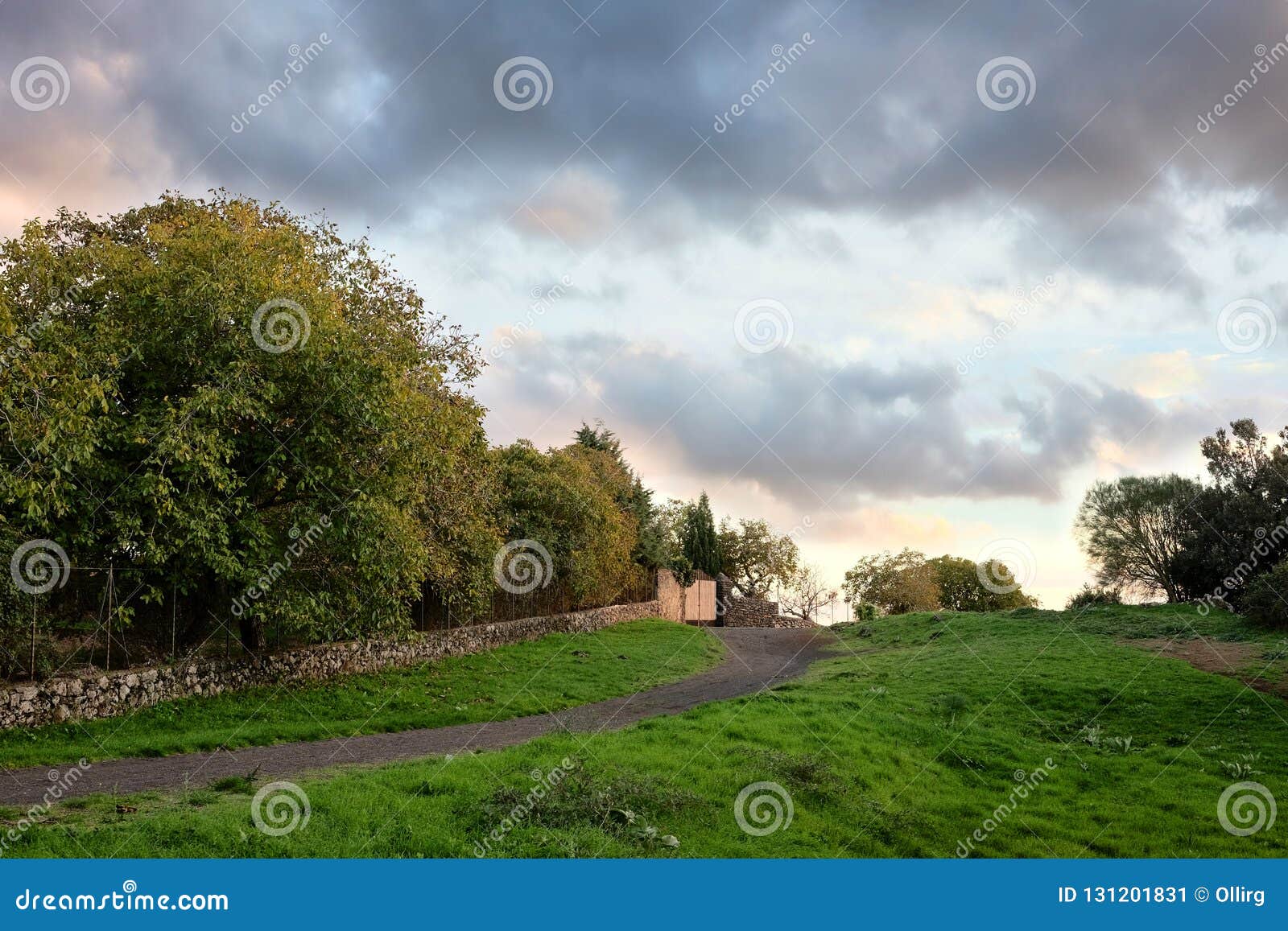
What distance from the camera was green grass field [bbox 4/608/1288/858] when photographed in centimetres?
876

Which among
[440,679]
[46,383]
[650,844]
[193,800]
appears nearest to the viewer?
[650,844]

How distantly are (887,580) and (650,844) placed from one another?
187 feet

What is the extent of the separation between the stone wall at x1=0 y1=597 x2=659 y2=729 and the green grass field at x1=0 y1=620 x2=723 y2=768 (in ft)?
0.97

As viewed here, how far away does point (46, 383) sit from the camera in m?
13.9

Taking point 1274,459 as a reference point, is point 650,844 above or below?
below

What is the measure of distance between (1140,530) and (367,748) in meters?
40.3

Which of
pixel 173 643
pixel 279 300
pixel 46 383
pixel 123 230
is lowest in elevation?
pixel 173 643

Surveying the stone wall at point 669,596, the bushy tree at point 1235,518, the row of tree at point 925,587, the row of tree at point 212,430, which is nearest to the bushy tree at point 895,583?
the row of tree at point 925,587

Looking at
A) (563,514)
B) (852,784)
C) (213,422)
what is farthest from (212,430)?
(563,514)

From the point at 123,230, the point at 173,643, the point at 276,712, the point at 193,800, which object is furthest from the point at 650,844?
the point at 123,230

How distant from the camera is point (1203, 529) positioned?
37.6 meters

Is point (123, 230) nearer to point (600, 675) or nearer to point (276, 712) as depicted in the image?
point (276, 712)

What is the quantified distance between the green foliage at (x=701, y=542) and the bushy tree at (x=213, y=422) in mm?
43287

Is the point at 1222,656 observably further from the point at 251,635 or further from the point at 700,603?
the point at 700,603
